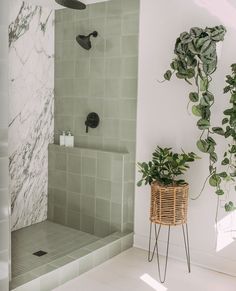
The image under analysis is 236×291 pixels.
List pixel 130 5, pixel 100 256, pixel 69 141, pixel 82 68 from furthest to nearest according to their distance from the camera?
pixel 69 141, pixel 82 68, pixel 130 5, pixel 100 256

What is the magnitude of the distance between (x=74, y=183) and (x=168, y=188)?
1131mm

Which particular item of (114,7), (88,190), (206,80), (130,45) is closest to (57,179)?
(88,190)

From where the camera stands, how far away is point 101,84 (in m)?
3.28

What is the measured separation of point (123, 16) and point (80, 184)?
1511mm

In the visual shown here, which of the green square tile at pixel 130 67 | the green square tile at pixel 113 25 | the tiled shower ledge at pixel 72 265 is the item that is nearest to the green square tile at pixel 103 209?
the tiled shower ledge at pixel 72 265

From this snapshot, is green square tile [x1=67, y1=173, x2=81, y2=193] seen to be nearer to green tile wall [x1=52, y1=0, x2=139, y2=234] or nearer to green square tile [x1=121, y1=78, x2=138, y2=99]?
green tile wall [x1=52, y1=0, x2=139, y2=234]

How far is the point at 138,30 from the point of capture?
120 inches

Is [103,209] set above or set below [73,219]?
above

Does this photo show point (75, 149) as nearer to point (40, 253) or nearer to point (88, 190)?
point (88, 190)

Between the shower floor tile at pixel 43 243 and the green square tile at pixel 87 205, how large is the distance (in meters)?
0.19

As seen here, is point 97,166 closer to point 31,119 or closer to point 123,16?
point 31,119

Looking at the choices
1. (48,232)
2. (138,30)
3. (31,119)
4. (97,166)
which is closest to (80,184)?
(97,166)

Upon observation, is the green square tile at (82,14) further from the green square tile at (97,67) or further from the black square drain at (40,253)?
the black square drain at (40,253)

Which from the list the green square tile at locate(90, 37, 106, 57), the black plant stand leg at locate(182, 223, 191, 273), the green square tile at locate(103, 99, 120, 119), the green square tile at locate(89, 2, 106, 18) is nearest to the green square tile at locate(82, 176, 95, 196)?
the green square tile at locate(103, 99, 120, 119)
